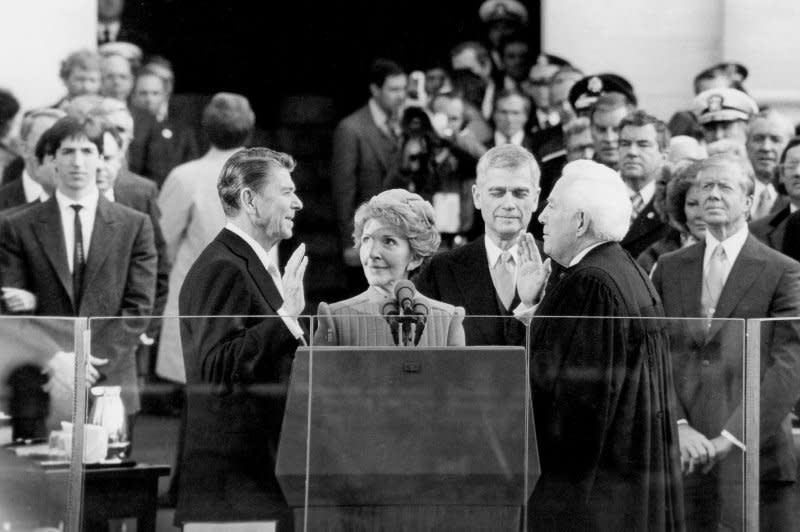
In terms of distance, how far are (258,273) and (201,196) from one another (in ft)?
9.37

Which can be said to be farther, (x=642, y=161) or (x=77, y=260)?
(x=642, y=161)

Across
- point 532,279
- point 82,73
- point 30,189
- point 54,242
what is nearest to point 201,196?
point 30,189

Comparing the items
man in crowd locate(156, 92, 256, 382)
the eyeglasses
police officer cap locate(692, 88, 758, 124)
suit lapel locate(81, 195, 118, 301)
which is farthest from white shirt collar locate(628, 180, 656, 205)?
suit lapel locate(81, 195, 118, 301)

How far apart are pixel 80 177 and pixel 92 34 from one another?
12.3 feet

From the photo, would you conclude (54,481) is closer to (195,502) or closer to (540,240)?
(195,502)

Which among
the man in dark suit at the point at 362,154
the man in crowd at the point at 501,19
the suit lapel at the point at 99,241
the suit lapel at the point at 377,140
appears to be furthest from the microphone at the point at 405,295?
the man in crowd at the point at 501,19

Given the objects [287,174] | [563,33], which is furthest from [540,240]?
[563,33]

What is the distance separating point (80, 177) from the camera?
843cm

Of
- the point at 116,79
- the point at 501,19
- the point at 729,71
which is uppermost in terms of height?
the point at 501,19

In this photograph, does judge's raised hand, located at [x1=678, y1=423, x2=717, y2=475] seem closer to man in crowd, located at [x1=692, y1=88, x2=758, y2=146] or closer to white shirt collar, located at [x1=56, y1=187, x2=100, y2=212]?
white shirt collar, located at [x1=56, y1=187, x2=100, y2=212]

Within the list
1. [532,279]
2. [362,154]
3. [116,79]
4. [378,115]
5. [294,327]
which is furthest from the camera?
[116,79]

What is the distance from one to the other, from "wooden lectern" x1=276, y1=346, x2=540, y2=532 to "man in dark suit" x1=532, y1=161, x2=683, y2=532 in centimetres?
8

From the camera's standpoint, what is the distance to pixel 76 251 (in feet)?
27.7

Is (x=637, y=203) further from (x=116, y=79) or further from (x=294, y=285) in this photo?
→ (x=116, y=79)
